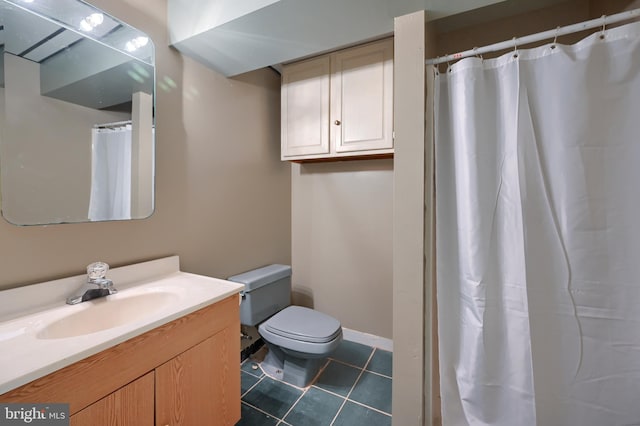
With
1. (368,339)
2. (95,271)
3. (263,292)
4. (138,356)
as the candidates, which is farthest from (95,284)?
(368,339)

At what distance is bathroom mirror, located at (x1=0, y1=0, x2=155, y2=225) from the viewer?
0.96m

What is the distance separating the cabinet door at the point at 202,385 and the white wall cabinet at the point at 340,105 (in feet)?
4.53

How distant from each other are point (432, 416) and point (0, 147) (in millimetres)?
2154

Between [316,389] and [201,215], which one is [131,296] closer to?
[201,215]

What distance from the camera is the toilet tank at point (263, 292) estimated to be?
5.68ft

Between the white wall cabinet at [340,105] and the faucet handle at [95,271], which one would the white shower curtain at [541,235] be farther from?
the faucet handle at [95,271]

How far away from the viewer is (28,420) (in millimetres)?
636

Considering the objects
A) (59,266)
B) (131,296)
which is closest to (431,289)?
(131,296)

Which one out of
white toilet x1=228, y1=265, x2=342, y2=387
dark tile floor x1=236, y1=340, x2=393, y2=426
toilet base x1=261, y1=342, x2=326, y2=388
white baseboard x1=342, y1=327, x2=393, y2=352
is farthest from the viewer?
white baseboard x1=342, y1=327, x2=393, y2=352

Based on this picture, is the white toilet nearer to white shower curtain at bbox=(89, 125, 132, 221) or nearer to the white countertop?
the white countertop

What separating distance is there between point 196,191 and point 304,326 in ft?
3.66

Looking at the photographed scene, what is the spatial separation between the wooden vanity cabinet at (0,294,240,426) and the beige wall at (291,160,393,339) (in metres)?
1.22

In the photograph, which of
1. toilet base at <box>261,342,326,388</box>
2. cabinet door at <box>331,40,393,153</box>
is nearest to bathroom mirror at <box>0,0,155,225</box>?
cabinet door at <box>331,40,393,153</box>

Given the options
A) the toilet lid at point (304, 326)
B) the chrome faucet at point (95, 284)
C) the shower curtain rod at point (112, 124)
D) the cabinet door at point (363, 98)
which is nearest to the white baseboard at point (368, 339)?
the toilet lid at point (304, 326)
